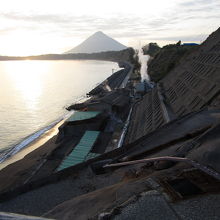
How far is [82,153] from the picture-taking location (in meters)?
22.9

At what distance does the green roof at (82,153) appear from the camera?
2076 cm

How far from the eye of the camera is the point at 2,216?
309cm

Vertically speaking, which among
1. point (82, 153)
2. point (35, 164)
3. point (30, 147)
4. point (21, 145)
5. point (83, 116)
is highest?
point (83, 116)

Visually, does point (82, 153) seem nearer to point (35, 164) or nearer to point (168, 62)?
point (35, 164)

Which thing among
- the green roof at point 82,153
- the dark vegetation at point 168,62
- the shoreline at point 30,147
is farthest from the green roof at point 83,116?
the dark vegetation at point 168,62

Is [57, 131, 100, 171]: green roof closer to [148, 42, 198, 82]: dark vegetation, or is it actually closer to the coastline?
the coastline

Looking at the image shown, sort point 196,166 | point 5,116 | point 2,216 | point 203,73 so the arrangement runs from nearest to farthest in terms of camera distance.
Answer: point 2,216, point 196,166, point 203,73, point 5,116

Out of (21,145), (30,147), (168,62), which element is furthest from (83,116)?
(168,62)

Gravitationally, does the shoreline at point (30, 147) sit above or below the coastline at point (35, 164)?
below

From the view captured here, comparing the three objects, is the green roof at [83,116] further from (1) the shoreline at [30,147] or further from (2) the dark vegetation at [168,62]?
(2) the dark vegetation at [168,62]

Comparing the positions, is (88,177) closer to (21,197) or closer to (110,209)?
(21,197)

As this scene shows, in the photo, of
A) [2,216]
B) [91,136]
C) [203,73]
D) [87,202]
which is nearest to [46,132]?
[91,136]

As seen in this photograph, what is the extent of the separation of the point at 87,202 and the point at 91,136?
20.3 metres

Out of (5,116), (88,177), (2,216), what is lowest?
(5,116)
